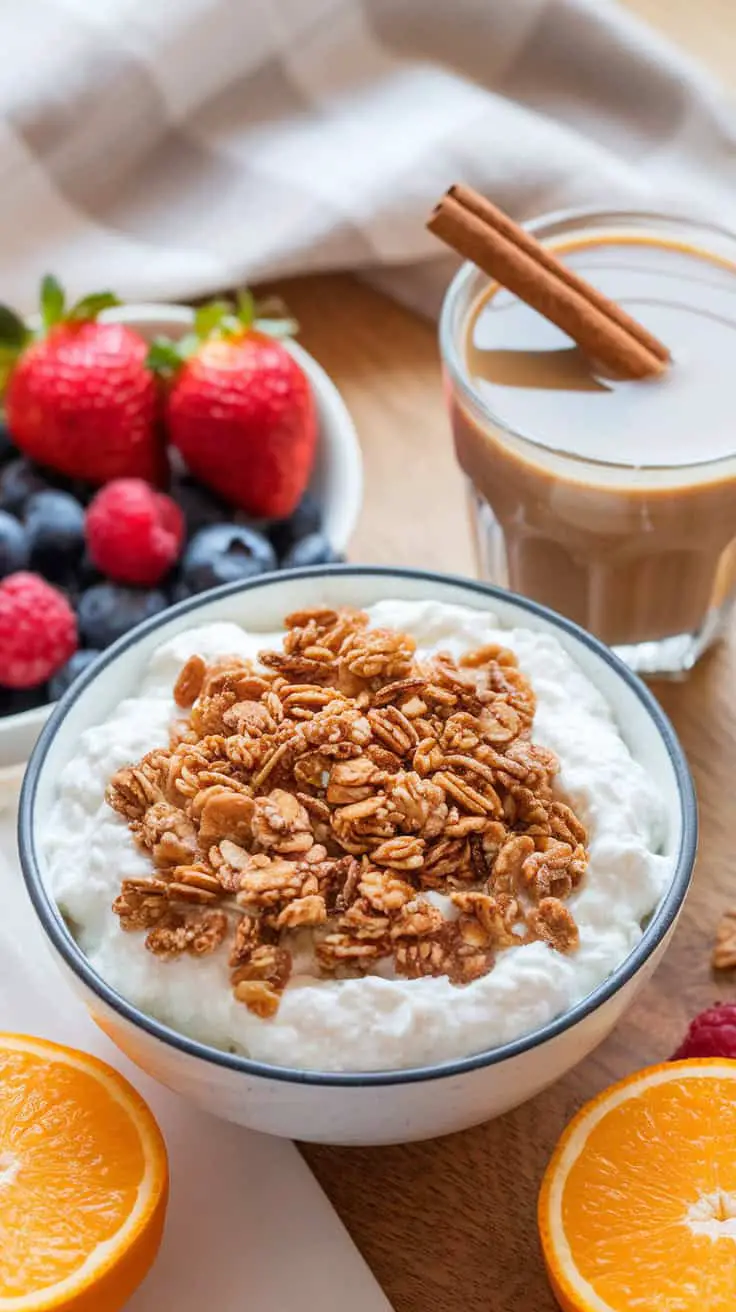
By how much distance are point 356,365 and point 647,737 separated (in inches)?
37.8

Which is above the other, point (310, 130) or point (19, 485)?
point (310, 130)

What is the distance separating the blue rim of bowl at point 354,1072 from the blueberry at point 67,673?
28 centimetres

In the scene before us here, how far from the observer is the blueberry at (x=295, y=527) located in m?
1.84

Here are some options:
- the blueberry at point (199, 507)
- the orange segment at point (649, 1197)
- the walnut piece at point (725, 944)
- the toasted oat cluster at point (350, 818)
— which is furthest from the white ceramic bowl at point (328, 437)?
the orange segment at point (649, 1197)

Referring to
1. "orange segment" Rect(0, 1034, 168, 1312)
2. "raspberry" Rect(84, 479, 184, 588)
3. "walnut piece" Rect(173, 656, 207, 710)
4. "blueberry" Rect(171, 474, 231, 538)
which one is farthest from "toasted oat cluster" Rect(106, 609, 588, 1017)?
"blueberry" Rect(171, 474, 231, 538)

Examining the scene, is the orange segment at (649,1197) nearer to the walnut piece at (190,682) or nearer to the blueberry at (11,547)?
the walnut piece at (190,682)

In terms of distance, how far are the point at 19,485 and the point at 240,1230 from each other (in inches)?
36.4

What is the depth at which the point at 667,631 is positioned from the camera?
1746mm

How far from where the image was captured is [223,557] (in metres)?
1.74

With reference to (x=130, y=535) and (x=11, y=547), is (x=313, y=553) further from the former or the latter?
(x=11, y=547)

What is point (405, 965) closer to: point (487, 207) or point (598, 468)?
point (598, 468)

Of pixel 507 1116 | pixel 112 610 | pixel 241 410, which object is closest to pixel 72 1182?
pixel 507 1116

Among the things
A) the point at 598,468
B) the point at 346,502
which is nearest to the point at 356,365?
the point at 346,502

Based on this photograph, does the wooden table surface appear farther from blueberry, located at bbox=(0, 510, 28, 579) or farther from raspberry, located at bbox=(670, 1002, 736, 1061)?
blueberry, located at bbox=(0, 510, 28, 579)
